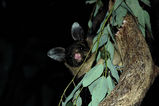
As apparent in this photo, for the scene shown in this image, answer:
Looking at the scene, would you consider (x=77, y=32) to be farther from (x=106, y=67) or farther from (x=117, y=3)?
(x=106, y=67)

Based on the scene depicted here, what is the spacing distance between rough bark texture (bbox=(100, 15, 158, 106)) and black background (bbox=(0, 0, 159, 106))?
3.18 m

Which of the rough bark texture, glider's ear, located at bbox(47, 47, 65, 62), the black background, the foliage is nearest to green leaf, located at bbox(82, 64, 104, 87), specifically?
the foliage

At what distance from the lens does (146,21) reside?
1.86 m

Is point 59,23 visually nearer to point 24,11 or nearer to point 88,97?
point 24,11

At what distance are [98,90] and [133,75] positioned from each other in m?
0.36

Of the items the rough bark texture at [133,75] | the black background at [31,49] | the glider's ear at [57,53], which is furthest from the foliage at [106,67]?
the black background at [31,49]

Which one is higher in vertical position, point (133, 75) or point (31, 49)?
point (31, 49)

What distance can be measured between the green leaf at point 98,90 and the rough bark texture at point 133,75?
0.19 metres

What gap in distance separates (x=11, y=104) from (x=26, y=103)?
37 centimetres

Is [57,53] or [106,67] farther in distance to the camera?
[57,53]

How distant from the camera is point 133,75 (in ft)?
4.46

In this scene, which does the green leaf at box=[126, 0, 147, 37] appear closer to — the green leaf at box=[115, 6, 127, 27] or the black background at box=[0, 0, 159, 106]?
the green leaf at box=[115, 6, 127, 27]

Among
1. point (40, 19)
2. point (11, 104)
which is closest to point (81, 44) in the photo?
point (40, 19)

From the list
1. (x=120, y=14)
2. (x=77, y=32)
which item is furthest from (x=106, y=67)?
(x=77, y=32)
